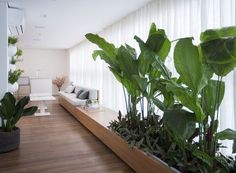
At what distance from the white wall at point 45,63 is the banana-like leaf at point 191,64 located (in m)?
10.4

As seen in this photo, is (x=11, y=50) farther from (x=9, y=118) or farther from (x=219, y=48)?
(x=219, y=48)

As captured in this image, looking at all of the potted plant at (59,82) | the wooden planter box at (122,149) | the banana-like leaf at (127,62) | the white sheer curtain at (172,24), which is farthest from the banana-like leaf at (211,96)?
the potted plant at (59,82)

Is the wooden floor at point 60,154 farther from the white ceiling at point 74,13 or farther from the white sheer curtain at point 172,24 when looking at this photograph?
the white ceiling at point 74,13

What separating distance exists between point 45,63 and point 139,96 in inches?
372

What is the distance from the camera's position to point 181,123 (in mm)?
1812

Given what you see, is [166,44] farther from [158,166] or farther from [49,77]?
[49,77]

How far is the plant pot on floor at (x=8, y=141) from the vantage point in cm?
336

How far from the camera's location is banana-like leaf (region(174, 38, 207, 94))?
5.72 ft

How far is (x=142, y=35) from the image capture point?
4344 millimetres

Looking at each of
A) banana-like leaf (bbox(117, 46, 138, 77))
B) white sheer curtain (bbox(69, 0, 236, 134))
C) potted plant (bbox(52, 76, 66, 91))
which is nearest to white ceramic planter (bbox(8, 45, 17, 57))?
white sheer curtain (bbox(69, 0, 236, 134))

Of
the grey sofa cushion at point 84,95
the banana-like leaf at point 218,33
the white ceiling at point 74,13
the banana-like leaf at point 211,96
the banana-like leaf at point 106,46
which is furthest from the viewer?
the grey sofa cushion at point 84,95

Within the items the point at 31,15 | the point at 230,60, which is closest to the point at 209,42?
the point at 230,60

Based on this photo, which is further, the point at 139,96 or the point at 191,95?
the point at 139,96

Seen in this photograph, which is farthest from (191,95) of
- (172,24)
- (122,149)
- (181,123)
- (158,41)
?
(172,24)
